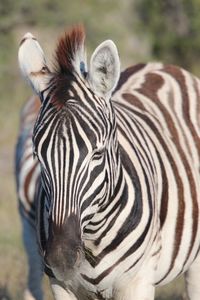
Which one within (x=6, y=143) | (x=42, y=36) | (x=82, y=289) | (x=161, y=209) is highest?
(x=42, y=36)

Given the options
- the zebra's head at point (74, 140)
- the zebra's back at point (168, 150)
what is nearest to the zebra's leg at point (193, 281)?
the zebra's back at point (168, 150)

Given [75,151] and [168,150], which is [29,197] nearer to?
[168,150]

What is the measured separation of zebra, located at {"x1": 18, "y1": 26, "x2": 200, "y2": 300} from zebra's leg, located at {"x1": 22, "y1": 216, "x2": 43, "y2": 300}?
1.48m

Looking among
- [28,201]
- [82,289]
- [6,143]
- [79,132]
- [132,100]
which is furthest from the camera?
[6,143]

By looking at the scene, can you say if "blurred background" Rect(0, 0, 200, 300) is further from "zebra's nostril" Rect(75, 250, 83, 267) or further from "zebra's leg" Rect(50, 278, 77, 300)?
"zebra's nostril" Rect(75, 250, 83, 267)

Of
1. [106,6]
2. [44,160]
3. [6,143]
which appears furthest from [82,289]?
[106,6]

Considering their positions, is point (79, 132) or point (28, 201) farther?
point (28, 201)

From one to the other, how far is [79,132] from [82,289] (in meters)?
0.91

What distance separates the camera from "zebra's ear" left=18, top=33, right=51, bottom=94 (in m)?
4.32

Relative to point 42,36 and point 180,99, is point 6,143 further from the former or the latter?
point 180,99

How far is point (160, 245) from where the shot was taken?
469 cm

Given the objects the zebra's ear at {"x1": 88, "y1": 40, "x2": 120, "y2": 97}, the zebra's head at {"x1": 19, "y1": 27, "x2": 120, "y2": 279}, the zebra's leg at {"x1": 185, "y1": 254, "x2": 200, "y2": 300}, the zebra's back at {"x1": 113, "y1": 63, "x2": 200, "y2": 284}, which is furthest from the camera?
the zebra's leg at {"x1": 185, "y1": 254, "x2": 200, "y2": 300}

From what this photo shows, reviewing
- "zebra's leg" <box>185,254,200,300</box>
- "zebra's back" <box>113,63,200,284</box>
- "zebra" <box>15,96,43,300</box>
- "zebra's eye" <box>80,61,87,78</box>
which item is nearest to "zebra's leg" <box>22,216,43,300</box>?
"zebra" <box>15,96,43,300</box>

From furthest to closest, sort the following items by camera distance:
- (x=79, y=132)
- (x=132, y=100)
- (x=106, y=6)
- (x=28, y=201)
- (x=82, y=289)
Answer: (x=106, y=6)
(x=28, y=201)
(x=132, y=100)
(x=82, y=289)
(x=79, y=132)
